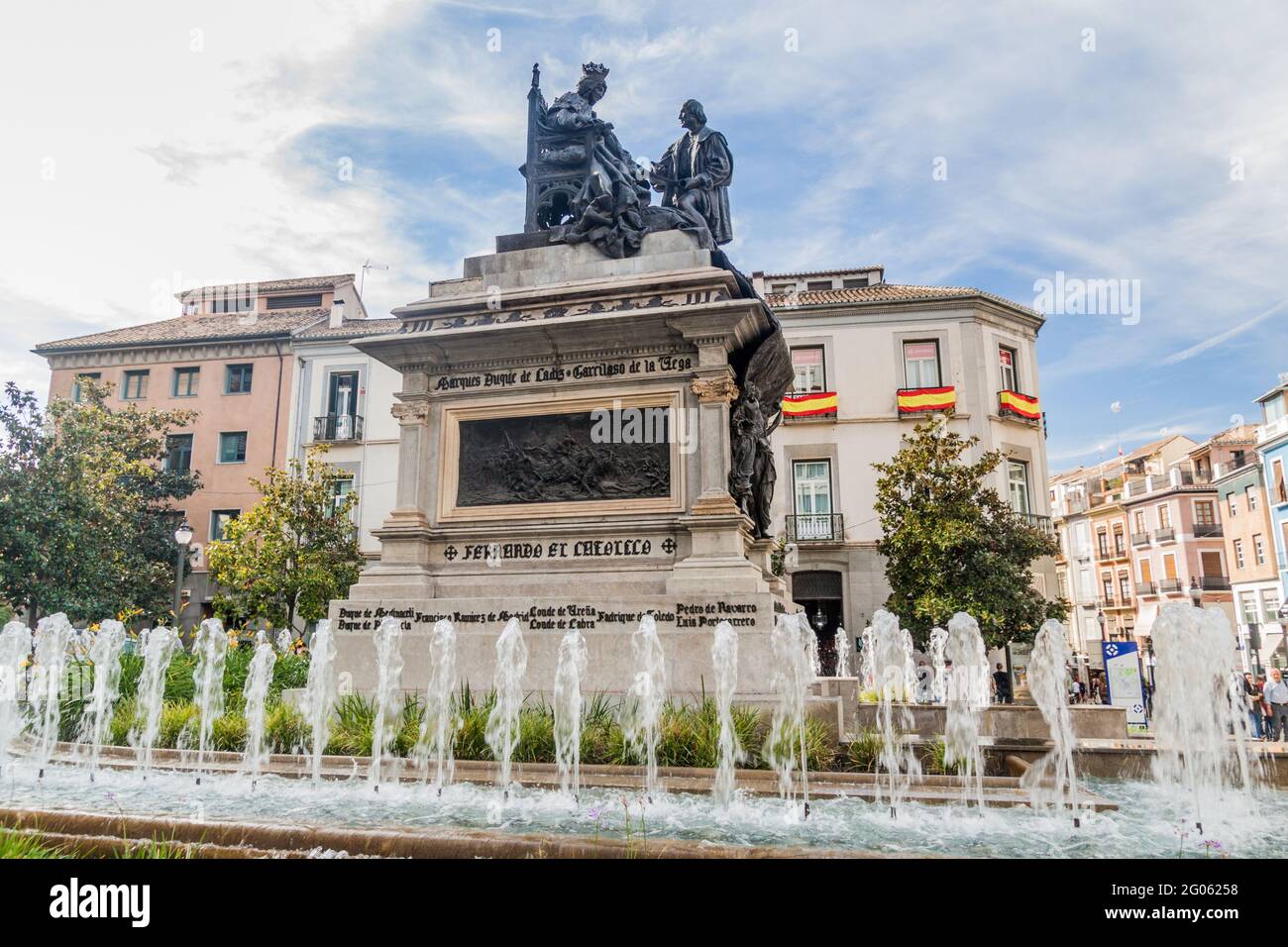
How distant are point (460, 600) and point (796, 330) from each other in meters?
27.8

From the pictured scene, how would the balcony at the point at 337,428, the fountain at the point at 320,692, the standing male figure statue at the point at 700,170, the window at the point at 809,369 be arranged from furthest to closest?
the balcony at the point at 337,428 < the window at the point at 809,369 < the standing male figure statue at the point at 700,170 < the fountain at the point at 320,692

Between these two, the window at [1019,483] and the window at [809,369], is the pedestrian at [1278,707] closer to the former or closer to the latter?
the window at [1019,483]

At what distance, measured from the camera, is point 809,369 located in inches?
1388

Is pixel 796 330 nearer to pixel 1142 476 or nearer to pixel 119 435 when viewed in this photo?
pixel 119 435

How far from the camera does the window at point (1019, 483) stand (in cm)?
3334

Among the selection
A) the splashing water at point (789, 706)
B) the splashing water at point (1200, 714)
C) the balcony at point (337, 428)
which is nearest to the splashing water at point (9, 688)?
the splashing water at point (789, 706)

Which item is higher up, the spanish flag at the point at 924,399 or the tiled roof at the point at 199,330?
the tiled roof at the point at 199,330

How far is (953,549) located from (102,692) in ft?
70.1

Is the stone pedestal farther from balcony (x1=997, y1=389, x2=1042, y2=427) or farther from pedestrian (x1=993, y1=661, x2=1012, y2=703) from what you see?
balcony (x1=997, y1=389, x2=1042, y2=427)

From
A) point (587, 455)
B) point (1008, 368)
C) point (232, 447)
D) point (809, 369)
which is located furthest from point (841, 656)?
point (232, 447)

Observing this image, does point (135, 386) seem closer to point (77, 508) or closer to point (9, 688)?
point (77, 508)

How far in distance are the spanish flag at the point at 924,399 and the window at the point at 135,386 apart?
33.1 m
